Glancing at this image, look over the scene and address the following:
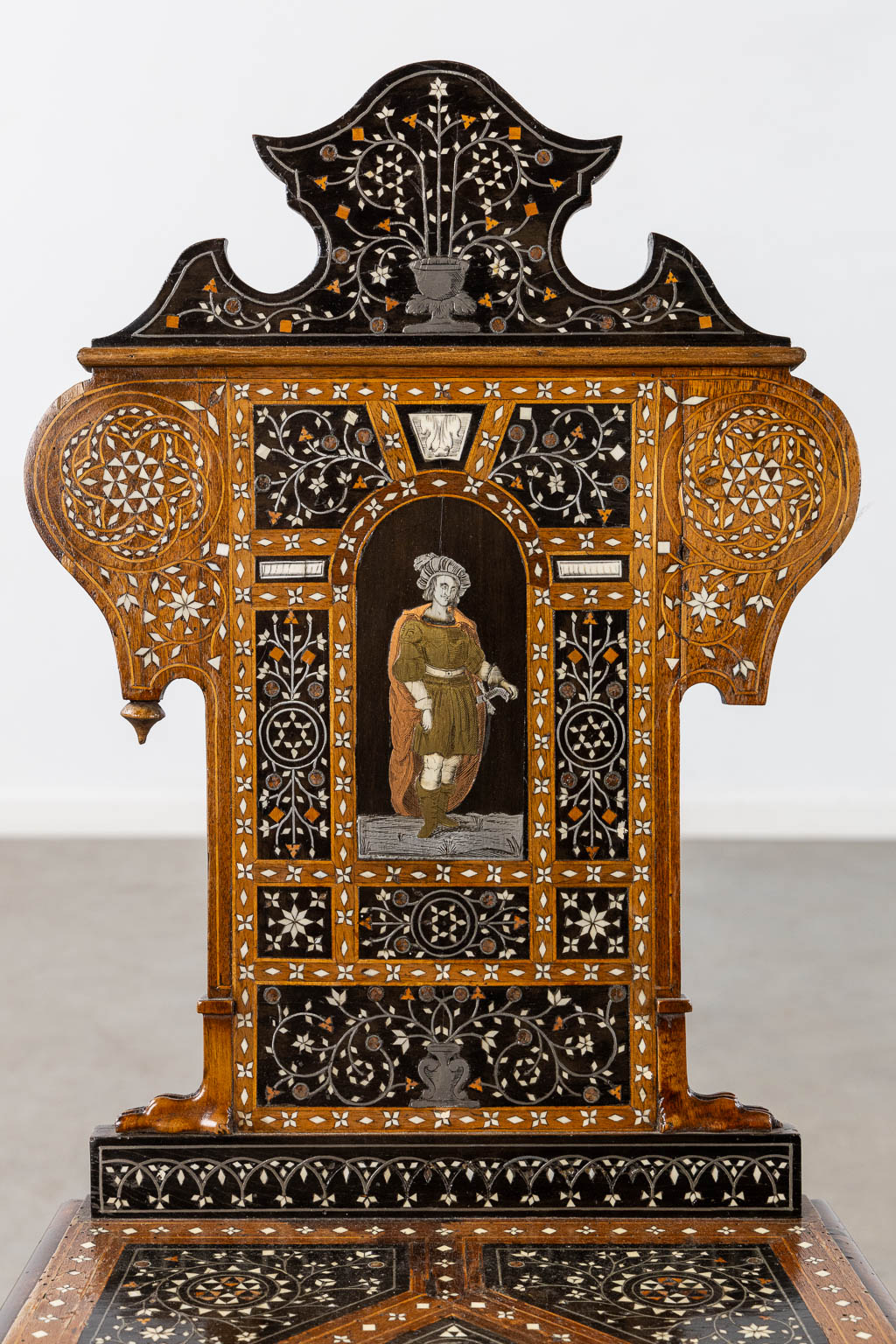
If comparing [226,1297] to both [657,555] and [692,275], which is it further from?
[692,275]

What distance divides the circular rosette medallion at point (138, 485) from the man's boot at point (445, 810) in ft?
2.45

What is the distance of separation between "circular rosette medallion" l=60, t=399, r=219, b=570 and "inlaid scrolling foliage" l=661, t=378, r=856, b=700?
998mm

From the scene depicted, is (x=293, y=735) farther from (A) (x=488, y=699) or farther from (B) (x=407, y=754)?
(A) (x=488, y=699)

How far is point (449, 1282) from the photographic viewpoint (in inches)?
109

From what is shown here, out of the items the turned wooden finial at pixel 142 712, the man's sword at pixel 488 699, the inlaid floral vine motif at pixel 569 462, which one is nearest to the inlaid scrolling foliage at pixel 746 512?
the inlaid floral vine motif at pixel 569 462

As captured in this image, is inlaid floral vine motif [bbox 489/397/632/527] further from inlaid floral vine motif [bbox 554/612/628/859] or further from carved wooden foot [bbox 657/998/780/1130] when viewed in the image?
carved wooden foot [bbox 657/998/780/1130]

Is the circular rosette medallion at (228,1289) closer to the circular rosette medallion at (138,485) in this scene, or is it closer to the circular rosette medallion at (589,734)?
the circular rosette medallion at (589,734)

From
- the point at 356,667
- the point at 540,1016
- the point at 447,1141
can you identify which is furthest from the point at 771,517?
the point at 447,1141

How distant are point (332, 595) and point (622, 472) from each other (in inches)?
26.0

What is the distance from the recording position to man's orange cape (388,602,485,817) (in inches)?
119

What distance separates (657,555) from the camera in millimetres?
2998

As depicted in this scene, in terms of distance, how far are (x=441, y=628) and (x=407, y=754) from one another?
11.0 inches

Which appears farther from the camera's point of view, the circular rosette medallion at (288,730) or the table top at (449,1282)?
the circular rosette medallion at (288,730)

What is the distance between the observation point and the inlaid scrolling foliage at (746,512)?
2961mm
